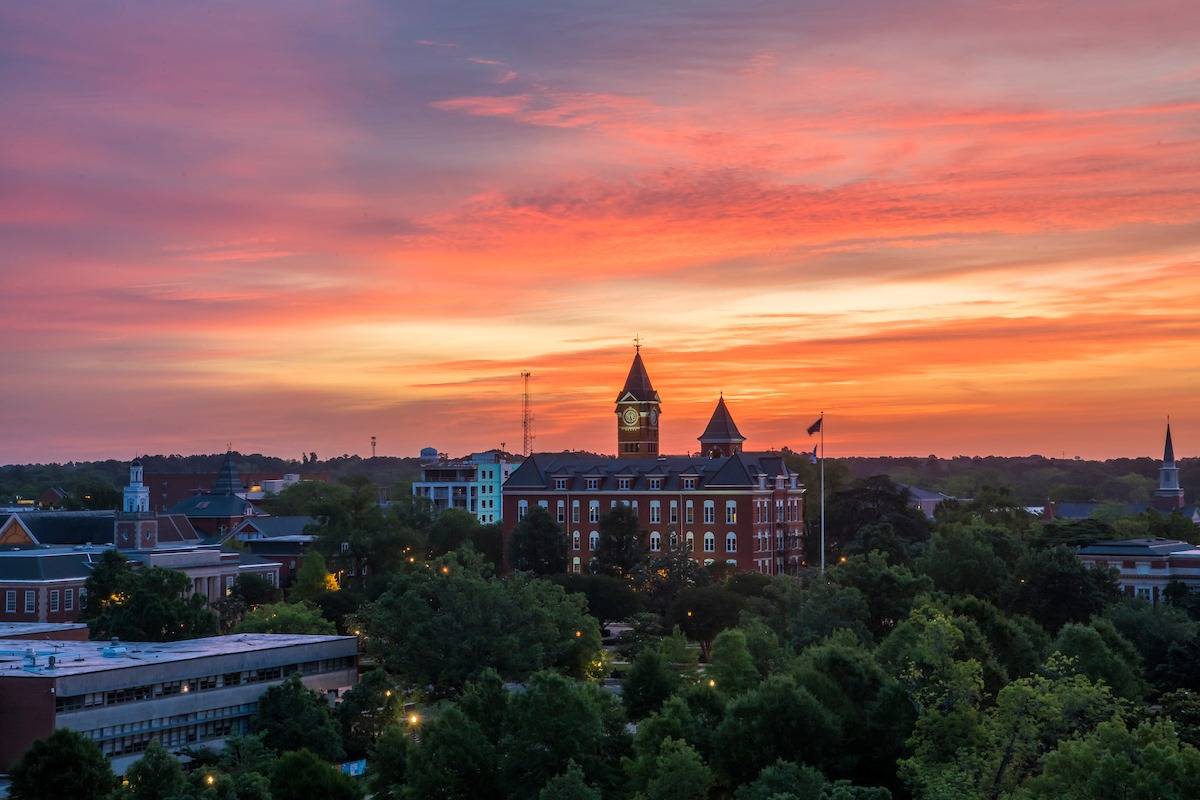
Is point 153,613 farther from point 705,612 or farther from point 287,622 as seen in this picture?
point 705,612

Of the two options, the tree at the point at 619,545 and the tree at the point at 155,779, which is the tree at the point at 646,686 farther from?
the tree at the point at 619,545

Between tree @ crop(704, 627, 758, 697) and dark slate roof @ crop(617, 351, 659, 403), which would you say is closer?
tree @ crop(704, 627, 758, 697)

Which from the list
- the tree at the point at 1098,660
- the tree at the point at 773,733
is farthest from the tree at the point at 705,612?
the tree at the point at 773,733

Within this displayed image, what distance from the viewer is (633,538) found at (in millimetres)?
136000

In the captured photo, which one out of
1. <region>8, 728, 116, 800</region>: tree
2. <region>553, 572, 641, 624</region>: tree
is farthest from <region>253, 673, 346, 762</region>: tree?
<region>553, 572, 641, 624</region>: tree

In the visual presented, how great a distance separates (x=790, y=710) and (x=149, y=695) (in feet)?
98.1

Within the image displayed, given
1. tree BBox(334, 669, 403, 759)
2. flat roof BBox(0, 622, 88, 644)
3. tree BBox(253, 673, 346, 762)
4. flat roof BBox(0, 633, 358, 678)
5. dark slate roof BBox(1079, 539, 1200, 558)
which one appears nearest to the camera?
flat roof BBox(0, 633, 358, 678)

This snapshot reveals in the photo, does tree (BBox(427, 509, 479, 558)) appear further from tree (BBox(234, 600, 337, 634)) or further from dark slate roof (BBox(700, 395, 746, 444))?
tree (BBox(234, 600, 337, 634))

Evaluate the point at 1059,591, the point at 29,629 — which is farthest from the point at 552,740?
the point at 1059,591

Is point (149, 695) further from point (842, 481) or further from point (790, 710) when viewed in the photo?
point (842, 481)

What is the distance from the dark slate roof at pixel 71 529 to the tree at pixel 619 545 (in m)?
42.7

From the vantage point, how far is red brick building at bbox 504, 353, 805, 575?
140m

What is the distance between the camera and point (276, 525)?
6634 inches

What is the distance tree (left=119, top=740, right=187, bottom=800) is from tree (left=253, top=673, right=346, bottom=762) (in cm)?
1229
